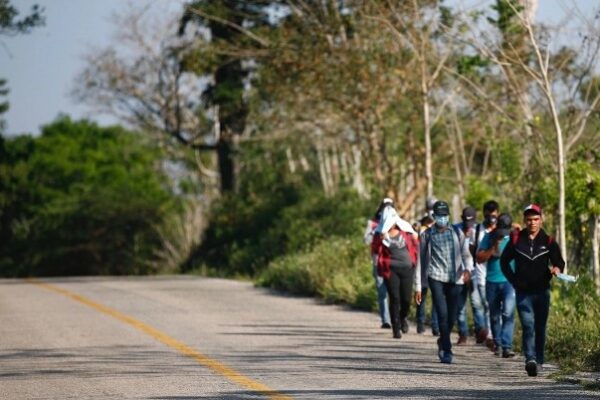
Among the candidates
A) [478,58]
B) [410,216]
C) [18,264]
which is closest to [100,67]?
[18,264]

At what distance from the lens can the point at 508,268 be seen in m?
15.9

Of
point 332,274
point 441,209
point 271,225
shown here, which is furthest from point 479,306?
point 271,225

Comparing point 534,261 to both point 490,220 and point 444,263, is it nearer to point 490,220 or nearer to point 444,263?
point 444,263

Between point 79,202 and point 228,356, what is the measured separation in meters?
37.7

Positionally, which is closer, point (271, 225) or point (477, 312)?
point (477, 312)

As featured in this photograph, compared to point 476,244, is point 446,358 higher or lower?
lower

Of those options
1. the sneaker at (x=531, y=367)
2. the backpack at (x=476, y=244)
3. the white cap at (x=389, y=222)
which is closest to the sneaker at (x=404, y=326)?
the white cap at (x=389, y=222)

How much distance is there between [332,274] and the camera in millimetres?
28531

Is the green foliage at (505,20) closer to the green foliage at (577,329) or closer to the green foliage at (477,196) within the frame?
the green foliage at (477,196)

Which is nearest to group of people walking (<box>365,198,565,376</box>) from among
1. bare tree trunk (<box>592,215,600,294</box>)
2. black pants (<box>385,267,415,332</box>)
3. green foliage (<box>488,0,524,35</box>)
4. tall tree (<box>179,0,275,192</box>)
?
black pants (<box>385,267,415,332</box>)

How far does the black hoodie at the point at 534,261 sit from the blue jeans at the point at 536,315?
7cm

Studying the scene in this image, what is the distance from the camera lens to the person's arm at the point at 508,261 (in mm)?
15773

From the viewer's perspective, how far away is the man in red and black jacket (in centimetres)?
1552

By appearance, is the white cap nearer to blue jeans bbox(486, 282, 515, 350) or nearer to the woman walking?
the woman walking
